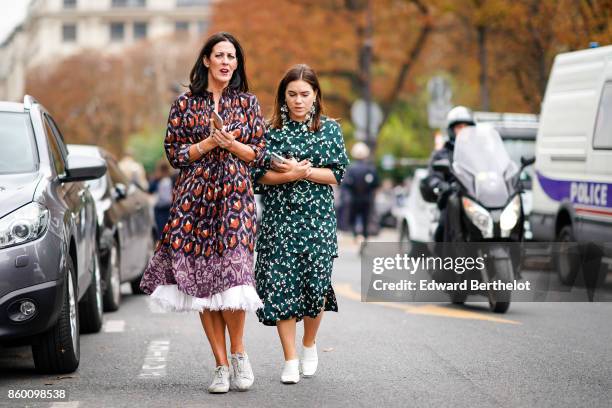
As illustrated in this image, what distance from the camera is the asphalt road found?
7.04 m

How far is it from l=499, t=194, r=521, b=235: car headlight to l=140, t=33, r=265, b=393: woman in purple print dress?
4.84 meters

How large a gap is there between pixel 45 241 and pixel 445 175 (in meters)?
5.79

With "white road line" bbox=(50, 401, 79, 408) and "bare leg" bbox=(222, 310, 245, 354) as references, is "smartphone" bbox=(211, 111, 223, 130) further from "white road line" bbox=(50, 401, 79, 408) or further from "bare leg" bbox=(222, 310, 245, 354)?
"white road line" bbox=(50, 401, 79, 408)

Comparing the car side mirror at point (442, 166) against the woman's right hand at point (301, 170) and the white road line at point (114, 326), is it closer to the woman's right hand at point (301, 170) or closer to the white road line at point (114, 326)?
the white road line at point (114, 326)

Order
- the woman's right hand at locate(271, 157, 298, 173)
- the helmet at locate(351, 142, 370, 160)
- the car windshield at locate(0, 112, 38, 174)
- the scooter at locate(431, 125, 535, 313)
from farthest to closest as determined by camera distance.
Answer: the helmet at locate(351, 142, 370, 160) → the scooter at locate(431, 125, 535, 313) → the car windshield at locate(0, 112, 38, 174) → the woman's right hand at locate(271, 157, 298, 173)

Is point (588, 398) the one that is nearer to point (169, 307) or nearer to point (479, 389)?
point (479, 389)

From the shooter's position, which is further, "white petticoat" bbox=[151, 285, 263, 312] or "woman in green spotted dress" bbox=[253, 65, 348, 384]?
"woman in green spotted dress" bbox=[253, 65, 348, 384]

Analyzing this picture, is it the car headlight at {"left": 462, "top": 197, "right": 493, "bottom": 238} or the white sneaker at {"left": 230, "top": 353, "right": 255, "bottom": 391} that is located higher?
the car headlight at {"left": 462, "top": 197, "right": 493, "bottom": 238}

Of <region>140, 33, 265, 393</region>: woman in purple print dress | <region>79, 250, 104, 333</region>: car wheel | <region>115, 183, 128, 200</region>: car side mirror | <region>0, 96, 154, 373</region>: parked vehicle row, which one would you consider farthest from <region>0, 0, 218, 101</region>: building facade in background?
<region>140, 33, 265, 393</region>: woman in purple print dress

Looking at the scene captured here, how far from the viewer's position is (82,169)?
28.5 feet

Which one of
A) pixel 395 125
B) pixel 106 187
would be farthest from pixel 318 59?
pixel 106 187

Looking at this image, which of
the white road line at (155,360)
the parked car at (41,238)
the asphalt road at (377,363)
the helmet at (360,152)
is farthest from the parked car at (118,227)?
the helmet at (360,152)

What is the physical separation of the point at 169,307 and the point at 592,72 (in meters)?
8.93

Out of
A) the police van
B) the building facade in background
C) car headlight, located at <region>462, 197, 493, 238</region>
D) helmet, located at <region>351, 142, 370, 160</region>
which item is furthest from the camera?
the building facade in background
